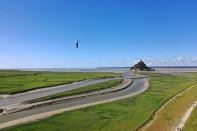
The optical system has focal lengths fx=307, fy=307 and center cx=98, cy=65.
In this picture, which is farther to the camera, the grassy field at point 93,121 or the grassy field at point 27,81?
the grassy field at point 27,81

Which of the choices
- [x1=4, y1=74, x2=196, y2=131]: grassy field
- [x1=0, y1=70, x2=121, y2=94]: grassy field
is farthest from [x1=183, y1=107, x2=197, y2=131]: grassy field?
[x1=0, y1=70, x2=121, y2=94]: grassy field

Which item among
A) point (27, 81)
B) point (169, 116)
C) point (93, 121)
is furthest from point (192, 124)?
point (27, 81)

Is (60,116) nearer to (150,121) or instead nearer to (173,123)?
(150,121)

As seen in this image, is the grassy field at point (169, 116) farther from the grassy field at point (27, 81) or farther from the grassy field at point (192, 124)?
the grassy field at point (27, 81)

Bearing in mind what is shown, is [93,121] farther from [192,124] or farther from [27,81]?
[27,81]

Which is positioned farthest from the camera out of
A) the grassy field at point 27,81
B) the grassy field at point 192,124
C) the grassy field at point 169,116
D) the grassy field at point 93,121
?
the grassy field at point 27,81

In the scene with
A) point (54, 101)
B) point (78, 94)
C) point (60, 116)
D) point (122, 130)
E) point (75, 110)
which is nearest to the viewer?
point (122, 130)

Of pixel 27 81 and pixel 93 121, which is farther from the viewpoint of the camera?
pixel 27 81

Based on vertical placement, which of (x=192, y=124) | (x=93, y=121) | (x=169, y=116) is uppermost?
(x=169, y=116)

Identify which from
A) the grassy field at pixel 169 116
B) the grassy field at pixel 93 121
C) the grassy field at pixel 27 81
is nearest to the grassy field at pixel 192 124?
the grassy field at pixel 169 116

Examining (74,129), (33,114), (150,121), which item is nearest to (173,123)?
(150,121)

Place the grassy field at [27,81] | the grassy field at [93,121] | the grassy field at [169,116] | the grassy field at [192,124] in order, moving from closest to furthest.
→ the grassy field at [192,124] → the grassy field at [169,116] → the grassy field at [93,121] → the grassy field at [27,81]
